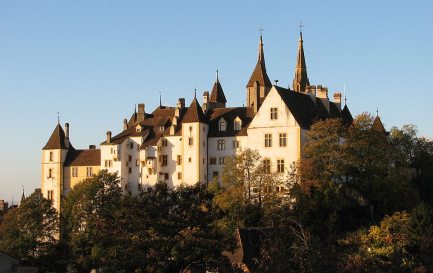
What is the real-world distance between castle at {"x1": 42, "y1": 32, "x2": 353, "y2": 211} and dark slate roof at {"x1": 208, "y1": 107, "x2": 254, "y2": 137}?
11cm

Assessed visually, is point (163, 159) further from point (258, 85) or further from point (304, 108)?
point (304, 108)

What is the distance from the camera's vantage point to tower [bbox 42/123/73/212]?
97750 millimetres

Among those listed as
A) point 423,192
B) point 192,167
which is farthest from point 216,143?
point 423,192

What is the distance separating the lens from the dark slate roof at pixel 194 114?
283ft

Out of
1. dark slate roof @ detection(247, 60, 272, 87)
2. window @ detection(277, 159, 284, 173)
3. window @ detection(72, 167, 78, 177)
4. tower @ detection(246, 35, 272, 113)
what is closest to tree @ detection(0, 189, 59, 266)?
window @ detection(72, 167, 78, 177)

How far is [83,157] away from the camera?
98.9m

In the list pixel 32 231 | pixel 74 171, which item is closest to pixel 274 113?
pixel 32 231

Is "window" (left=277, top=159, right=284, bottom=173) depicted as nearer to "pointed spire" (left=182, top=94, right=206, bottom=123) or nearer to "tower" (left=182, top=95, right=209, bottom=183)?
"tower" (left=182, top=95, right=209, bottom=183)

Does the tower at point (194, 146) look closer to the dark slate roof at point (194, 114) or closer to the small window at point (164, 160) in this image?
the dark slate roof at point (194, 114)

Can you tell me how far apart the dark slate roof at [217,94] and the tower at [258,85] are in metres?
7.01

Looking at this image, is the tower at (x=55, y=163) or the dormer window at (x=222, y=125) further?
the tower at (x=55, y=163)

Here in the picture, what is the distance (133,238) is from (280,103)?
112ft

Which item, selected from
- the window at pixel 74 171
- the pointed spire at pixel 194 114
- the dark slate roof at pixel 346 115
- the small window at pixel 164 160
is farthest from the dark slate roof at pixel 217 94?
the window at pixel 74 171

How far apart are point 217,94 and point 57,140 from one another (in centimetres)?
2093
